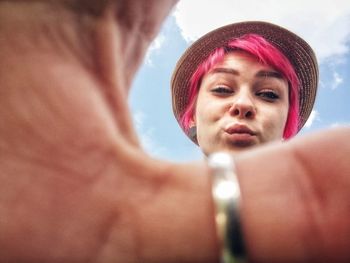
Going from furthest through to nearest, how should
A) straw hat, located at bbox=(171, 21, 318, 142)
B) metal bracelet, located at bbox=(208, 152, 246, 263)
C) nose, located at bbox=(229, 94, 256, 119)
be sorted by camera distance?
1. straw hat, located at bbox=(171, 21, 318, 142)
2. nose, located at bbox=(229, 94, 256, 119)
3. metal bracelet, located at bbox=(208, 152, 246, 263)

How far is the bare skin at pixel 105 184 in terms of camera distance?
0.28 meters

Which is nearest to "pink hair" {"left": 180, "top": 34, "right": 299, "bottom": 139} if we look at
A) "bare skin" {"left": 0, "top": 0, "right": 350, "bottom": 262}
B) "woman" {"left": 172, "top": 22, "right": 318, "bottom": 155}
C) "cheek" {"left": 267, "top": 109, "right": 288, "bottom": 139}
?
"woman" {"left": 172, "top": 22, "right": 318, "bottom": 155}

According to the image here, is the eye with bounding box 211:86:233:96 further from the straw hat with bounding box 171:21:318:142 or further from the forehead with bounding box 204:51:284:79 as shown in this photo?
the straw hat with bounding box 171:21:318:142

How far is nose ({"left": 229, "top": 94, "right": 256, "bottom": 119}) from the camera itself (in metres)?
0.96

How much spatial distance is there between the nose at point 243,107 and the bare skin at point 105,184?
649 mm

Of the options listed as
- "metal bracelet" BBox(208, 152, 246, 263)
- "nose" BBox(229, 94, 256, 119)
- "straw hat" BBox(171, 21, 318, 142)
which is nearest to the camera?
"metal bracelet" BBox(208, 152, 246, 263)

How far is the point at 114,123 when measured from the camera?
34 centimetres

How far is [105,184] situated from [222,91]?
0.77 m

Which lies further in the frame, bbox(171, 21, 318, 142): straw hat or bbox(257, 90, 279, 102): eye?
bbox(171, 21, 318, 142): straw hat

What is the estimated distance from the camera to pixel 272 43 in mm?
1136

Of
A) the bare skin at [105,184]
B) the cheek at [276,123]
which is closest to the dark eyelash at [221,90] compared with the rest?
the cheek at [276,123]

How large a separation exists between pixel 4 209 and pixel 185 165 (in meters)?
0.13

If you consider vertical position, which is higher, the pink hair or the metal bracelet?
the pink hair

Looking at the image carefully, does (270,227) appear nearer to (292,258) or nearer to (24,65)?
(292,258)
